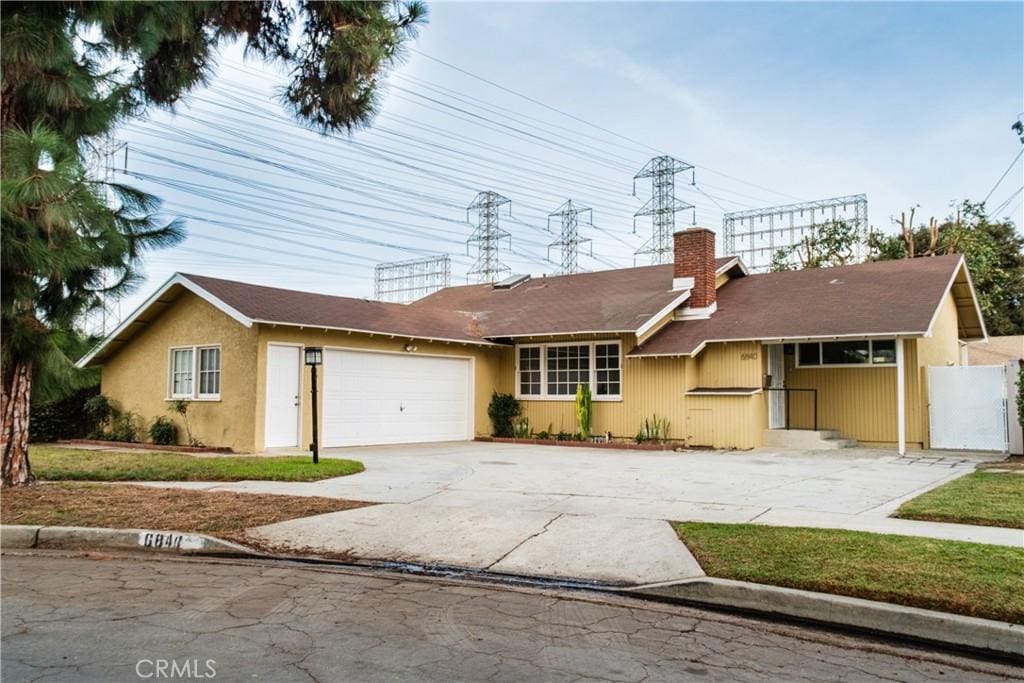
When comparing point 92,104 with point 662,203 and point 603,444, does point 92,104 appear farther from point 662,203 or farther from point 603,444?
point 662,203

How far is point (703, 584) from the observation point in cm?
557

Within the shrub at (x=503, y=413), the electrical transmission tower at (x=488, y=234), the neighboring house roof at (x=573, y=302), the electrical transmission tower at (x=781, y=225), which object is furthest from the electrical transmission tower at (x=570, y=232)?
the shrub at (x=503, y=413)

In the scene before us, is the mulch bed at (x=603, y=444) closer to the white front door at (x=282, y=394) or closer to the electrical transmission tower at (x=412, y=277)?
the white front door at (x=282, y=394)

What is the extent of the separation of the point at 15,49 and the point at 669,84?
1498cm

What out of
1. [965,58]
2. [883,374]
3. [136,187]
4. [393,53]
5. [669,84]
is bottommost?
[883,374]

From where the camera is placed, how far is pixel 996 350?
31.8 meters

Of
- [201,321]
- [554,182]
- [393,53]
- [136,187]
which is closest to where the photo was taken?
[136,187]

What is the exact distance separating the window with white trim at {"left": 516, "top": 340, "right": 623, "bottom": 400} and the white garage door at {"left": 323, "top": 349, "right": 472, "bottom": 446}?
5.44ft

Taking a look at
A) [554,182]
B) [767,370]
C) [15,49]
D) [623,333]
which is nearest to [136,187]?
[15,49]

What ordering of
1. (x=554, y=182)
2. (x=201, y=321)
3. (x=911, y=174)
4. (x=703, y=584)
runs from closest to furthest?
(x=703, y=584), (x=201, y=321), (x=911, y=174), (x=554, y=182)

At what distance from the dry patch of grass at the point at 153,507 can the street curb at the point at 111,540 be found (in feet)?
0.58

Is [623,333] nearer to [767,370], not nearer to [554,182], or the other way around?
[767,370]

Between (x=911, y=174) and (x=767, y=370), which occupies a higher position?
(x=911, y=174)

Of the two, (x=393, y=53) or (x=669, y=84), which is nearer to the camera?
(x=393, y=53)
